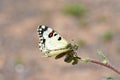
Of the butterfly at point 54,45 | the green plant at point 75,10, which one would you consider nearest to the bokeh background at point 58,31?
the green plant at point 75,10

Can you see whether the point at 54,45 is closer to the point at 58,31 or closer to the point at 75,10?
the point at 58,31

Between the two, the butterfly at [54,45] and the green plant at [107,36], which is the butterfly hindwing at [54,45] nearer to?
the butterfly at [54,45]

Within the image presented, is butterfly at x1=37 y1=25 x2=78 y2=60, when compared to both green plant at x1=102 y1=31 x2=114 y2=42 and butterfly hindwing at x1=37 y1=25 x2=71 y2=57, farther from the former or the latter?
green plant at x1=102 y1=31 x2=114 y2=42

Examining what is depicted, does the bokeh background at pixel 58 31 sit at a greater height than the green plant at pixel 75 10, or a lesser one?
lesser

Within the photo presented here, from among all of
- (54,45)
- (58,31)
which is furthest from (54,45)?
(58,31)

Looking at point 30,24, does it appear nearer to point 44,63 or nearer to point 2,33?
point 2,33

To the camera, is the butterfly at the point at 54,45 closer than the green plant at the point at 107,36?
Yes

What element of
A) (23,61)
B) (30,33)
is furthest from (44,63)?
(30,33)

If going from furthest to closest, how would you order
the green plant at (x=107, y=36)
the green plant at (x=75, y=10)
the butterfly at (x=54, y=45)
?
the green plant at (x=75, y=10) < the green plant at (x=107, y=36) < the butterfly at (x=54, y=45)
